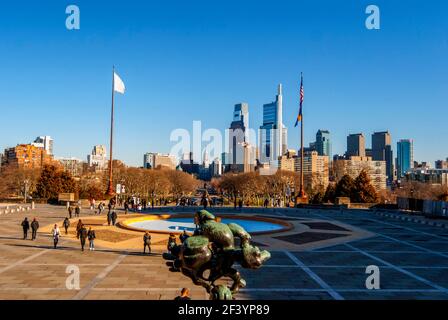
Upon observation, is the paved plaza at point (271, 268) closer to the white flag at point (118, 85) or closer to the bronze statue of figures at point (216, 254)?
the bronze statue of figures at point (216, 254)

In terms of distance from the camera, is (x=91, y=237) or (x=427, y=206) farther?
(x=427, y=206)

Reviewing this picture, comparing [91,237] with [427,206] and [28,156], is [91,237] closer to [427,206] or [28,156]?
[427,206]

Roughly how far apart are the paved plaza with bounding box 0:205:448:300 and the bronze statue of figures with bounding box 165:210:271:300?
19.1 ft

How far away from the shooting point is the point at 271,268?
58.5 feet

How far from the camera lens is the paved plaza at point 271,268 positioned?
13.9m

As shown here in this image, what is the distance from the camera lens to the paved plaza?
13867 millimetres

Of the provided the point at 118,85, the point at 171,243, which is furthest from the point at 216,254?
the point at 118,85

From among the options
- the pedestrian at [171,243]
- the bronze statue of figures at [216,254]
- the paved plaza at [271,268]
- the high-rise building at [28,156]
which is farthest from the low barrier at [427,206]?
the high-rise building at [28,156]

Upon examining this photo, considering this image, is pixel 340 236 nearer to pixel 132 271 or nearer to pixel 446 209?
pixel 132 271

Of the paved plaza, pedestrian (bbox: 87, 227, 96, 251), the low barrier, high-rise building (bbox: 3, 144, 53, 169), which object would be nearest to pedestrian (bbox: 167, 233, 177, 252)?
the paved plaza

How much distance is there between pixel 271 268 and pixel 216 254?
38.8ft

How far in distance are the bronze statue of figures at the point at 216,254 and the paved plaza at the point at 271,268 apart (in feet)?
19.1

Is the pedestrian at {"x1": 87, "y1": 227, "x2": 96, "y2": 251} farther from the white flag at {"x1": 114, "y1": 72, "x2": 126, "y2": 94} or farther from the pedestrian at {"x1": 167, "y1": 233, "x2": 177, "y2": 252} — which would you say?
the white flag at {"x1": 114, "y1": 72, "x2": 126, "y2": 94}

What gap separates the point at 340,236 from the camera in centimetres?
2844
